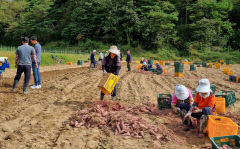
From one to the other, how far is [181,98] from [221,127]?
1232 millimetres

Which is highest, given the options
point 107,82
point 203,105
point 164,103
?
point 107,82

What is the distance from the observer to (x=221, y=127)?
12.3 feet

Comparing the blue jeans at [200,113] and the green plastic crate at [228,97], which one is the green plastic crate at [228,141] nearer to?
the blue jeans at [200,113]

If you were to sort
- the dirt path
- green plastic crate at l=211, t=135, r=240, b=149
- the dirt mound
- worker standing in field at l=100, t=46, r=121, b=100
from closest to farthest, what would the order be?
green plastic crate at l=211, t=135, r=240, b=149 < the dirt path < the dirt mound < worker standing in field at l=100, t=46, r=121, b=100

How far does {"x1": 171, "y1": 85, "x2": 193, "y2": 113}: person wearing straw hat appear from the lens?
4773 millimetres

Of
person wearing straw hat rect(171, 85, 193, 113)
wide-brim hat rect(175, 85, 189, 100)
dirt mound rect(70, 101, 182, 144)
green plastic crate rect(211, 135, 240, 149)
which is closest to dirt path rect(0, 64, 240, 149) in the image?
dirt mound rect(70, 101, 182, 144)

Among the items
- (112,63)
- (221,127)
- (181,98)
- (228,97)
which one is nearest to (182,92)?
(181,98)

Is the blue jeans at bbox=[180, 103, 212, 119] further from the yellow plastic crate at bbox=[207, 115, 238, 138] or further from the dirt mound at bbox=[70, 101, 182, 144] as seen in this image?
the dirt mound at bbox=[70, 101, 182, 144]

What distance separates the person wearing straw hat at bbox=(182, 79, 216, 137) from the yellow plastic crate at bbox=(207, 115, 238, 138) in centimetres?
18

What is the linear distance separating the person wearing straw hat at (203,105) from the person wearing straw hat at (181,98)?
31cm

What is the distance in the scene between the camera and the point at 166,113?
541 centimetres

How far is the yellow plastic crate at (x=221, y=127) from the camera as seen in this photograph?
3.70 metres

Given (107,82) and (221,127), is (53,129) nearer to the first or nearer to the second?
(107,82)

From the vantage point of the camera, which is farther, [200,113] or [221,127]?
[200,113]
